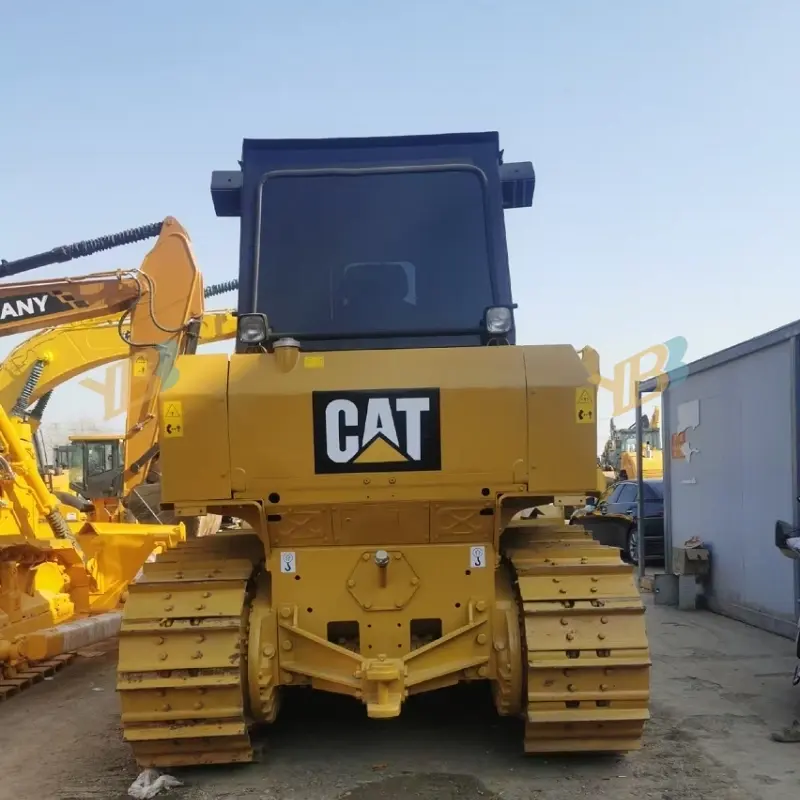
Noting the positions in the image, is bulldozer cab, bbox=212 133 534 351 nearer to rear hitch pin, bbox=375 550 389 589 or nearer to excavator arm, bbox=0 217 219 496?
rear hitch pin, bbox=375 550 389 589

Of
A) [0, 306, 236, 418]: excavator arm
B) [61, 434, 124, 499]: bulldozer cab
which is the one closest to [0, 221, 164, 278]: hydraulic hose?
[0, 306, 236, 418]: excavator arm

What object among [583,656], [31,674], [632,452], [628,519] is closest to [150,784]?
[583,656]

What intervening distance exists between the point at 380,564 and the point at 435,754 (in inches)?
45.8

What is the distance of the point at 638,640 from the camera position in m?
4.27

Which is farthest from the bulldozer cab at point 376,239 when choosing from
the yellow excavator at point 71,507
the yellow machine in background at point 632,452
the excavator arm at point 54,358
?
the yellow machine in background at point 632,452

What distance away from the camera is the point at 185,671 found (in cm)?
427

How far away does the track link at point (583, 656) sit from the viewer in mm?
4246

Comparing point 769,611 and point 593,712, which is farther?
Answer: point 769,611

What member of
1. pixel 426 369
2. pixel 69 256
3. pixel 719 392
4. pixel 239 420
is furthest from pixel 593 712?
pixel 69 256

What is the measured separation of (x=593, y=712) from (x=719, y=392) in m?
6.02

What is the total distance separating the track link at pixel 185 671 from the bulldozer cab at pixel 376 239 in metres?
1.50

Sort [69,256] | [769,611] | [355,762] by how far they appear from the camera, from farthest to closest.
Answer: [69,256]
[769,611]
[355,762]

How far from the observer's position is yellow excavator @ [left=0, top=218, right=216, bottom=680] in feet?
23.8

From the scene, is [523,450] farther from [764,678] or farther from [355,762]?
[764,678]
